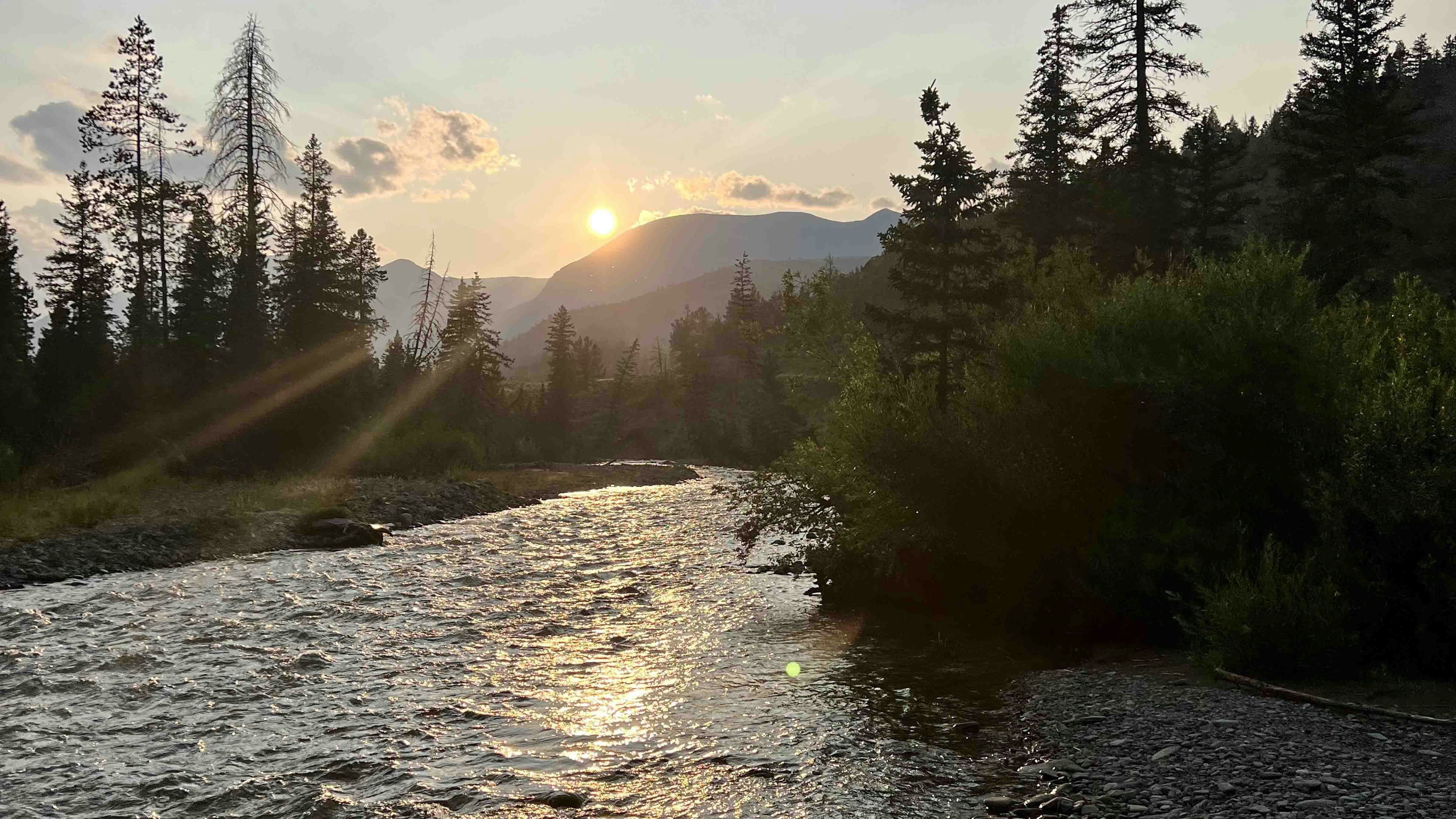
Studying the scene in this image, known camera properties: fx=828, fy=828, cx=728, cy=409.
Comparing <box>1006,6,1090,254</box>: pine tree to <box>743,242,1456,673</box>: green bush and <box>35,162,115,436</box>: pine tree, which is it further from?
<box>35,162,115,436</box>: pine tree

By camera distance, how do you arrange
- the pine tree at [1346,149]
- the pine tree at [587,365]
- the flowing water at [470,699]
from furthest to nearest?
1. the pine tree at [587,365]
2. the pine tree at [1346,149]
3. the flowing water at [470,699]

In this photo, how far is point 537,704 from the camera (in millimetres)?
12297

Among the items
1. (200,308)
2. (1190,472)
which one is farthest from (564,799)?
(200,308)

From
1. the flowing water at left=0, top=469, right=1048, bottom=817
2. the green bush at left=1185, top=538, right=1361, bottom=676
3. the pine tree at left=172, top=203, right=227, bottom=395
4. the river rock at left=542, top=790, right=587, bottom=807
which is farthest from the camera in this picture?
the pine tree at left=172, top=203, right=227, bottom=395

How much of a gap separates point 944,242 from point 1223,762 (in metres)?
28.7

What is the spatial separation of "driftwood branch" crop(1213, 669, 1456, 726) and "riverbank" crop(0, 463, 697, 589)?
24528 millimetres

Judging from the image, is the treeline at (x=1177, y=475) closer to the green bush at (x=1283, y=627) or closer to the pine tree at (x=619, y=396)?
the green bush at (x=1283, y=627)

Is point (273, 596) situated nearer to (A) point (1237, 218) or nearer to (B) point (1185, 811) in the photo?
(B) point (1185, 811)

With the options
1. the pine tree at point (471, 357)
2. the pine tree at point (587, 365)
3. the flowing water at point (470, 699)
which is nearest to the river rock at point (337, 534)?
the flowing water at point (470, 699)

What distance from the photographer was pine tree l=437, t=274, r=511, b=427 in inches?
2950

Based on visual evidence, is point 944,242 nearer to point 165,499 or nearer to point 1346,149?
point 1346,149

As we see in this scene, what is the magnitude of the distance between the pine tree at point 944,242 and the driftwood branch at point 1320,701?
2320cm

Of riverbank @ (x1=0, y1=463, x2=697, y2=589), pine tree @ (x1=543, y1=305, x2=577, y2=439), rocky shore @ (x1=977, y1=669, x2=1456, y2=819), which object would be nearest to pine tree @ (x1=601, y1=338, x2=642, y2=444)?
pine tree @ (x1=543, y1=305, x2=577, y2=439)

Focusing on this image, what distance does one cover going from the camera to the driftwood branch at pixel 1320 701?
9.48m
